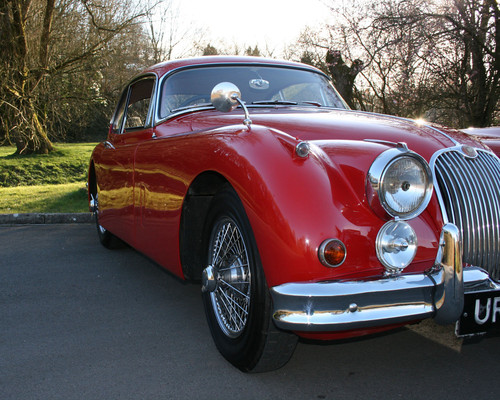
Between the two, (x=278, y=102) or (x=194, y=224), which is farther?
(x=278, y=102)

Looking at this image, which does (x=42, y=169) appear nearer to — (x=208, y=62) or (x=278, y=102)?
(x=208, y=62)

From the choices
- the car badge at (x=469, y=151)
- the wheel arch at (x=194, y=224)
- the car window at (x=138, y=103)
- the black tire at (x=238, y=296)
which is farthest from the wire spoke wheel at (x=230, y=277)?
the car window at (x=138, y=103)

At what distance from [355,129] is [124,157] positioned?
2124 millimetres

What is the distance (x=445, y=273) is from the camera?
226cm

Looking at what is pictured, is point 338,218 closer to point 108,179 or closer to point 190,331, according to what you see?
point 190,331

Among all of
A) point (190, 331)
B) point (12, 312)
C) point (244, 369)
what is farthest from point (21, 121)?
point (244, 369)

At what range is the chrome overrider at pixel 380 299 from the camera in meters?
2.16

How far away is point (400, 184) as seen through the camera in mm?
2324

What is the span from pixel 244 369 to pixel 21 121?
11.3m

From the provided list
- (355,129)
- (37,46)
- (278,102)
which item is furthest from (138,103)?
(37,46)

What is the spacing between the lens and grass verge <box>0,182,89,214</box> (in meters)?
8.05

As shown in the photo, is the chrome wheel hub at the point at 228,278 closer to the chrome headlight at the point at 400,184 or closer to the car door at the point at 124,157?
the chrome headlight at the point at 400,184

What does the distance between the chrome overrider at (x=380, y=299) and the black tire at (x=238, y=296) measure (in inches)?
9.1

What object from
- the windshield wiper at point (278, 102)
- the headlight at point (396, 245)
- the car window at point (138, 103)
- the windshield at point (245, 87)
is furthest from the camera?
the car window at point (138, 103)
